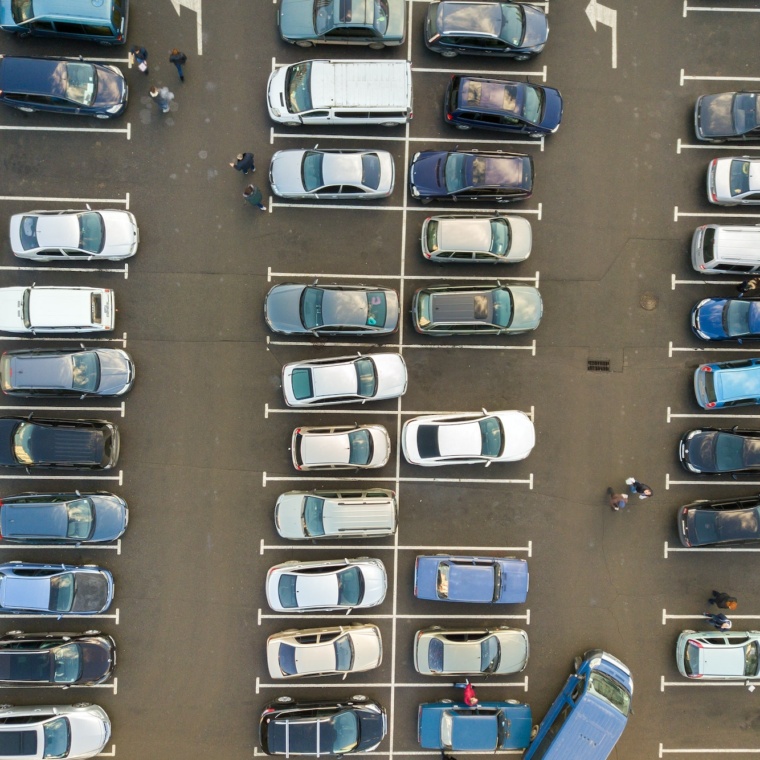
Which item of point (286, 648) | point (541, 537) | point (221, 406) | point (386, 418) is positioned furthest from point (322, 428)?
point (541, 537)

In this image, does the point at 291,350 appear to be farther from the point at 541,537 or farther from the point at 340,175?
the point at 541,537

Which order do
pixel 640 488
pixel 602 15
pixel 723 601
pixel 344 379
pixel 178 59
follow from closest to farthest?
pixel 178 59 → pixel 344 379 → pixel 640 488 → pixel 723 601 → pixel 602 15

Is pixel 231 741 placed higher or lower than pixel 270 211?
lower

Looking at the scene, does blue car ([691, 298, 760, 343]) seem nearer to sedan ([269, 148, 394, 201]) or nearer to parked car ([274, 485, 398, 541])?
sedan ([269, 148, 394, 201])

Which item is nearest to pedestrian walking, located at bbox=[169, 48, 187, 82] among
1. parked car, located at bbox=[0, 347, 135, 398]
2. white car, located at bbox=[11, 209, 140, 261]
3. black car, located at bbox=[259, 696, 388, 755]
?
white car, located at bbox=[11, 209, 140, 261]

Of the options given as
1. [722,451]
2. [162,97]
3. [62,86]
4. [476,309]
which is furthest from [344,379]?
[62,86]

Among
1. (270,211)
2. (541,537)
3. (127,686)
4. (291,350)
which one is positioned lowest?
(127,686)

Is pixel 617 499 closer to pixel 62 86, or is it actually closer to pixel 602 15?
pixel 602 15
